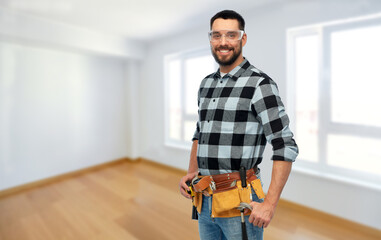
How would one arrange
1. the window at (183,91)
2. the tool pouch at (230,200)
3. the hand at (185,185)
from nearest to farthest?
1. the tool pouch at (230,200)
2. the hand at (185,185)
3. the window at (183,91)

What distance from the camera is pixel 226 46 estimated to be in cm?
100

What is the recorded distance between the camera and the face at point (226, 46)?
1.00 meters

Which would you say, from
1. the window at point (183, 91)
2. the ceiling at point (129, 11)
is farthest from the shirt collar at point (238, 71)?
the window at point (183, 91)

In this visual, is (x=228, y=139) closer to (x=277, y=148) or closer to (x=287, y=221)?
(x=277, y=148)

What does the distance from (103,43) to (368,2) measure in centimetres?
346

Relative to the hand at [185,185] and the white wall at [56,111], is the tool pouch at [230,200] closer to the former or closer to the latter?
the hand at [185,185]

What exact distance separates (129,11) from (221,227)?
2.70 m

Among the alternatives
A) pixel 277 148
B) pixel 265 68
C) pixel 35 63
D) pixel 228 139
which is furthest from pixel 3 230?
pixel 265 68

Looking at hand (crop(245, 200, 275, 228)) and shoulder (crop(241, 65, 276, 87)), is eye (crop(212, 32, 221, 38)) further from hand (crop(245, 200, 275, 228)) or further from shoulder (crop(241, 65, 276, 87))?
hand (crop(245, 200, 275, 228))

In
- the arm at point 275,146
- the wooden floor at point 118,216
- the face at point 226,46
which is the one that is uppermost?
the face at point 226,46

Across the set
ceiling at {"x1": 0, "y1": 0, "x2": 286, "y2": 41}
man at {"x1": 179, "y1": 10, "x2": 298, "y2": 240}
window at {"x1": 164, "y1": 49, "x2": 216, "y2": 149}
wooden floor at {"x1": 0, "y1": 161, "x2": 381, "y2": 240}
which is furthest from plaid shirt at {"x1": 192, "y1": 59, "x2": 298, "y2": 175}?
window at {"x1": 164, "y1": 49, "x2": 216, "y2": 149}

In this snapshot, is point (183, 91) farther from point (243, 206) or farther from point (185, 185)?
point (243, 206)

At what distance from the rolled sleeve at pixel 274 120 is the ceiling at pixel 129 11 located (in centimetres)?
201

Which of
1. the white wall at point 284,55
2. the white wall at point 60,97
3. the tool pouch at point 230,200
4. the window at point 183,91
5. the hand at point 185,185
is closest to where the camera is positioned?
the tool pouch at point 230,200
